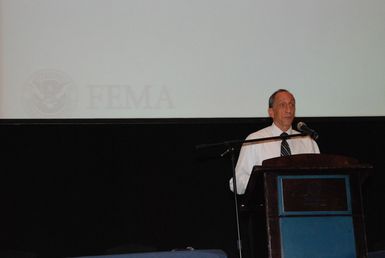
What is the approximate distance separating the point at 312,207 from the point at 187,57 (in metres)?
2.28

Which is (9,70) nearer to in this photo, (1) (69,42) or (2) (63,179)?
(1) (69,42)

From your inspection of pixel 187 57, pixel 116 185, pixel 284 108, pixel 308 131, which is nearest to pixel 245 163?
pixel 284 108

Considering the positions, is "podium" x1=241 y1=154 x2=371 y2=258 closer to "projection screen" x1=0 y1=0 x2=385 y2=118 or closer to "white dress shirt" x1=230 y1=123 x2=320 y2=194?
"white dress shirt" x1=230 y1=123 x2=320 y2=194

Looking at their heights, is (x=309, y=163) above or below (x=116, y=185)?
above

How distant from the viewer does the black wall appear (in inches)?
190

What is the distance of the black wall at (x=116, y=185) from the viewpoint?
4.83 meters

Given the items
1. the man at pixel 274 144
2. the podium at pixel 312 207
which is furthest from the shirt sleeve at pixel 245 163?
the podium at pixel 312 207

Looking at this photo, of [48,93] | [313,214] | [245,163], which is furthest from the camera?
[48,93]

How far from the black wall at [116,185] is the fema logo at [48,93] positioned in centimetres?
11

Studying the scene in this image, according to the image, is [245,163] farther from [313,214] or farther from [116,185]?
[116,185]

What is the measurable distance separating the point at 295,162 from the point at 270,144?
44.6 inches

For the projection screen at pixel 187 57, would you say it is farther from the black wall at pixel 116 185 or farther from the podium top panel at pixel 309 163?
the podium top panel at pixel 309 163

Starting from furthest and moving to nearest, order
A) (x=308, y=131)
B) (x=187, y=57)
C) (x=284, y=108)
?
(x=187, y=57)
(x=284, y=108)
(x=308, y=131)

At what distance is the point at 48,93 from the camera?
4656mm
